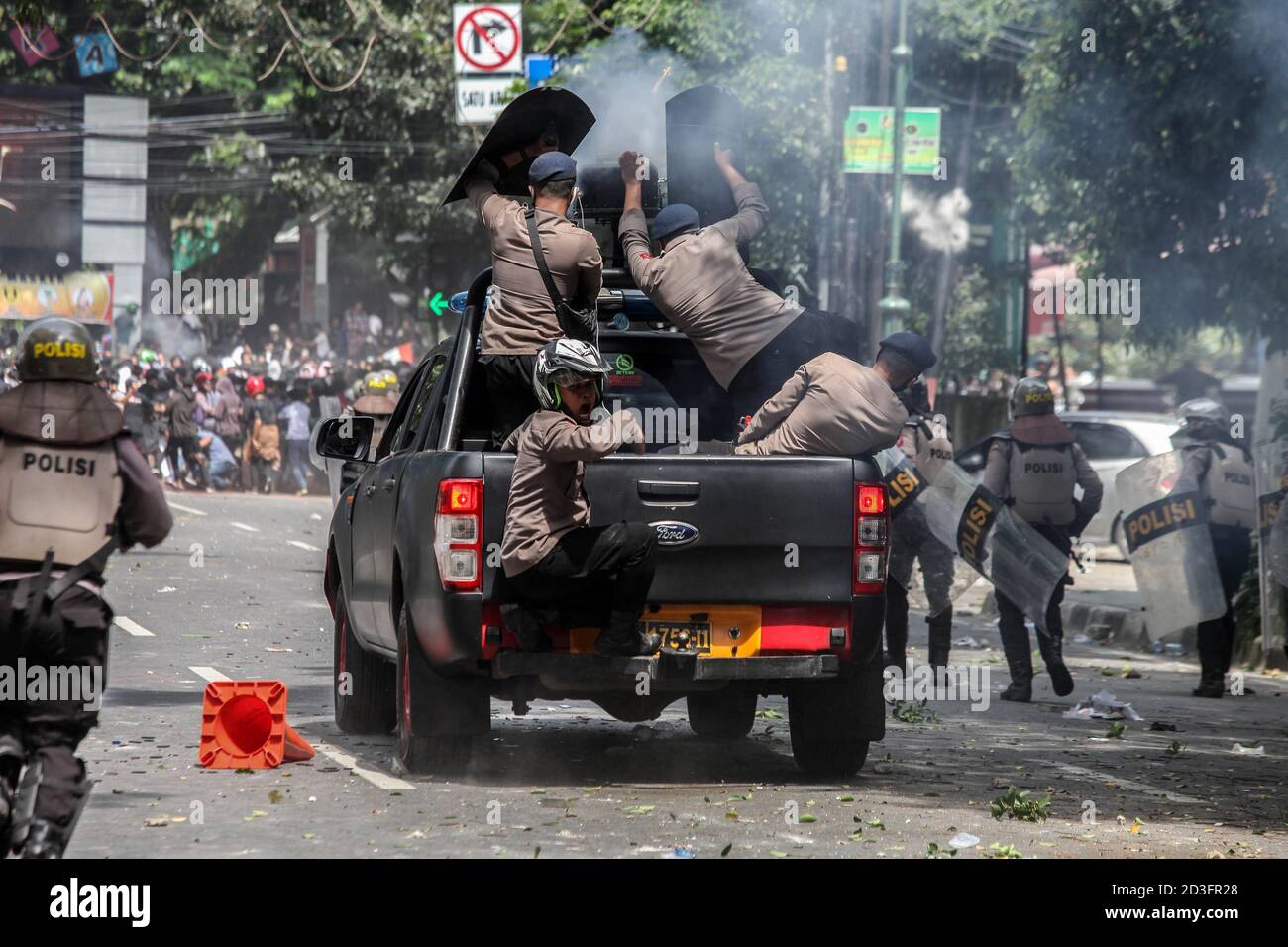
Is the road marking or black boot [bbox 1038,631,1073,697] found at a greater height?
black boot [bbox 1038,631,1073,697]

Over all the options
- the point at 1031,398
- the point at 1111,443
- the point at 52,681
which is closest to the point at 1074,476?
the point at 1031,398

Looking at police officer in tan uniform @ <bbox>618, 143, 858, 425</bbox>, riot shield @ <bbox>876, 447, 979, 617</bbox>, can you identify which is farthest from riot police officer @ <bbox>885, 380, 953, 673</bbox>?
police officer in tan uniform @ <bbox>618, 143, 858, 425</bbox>

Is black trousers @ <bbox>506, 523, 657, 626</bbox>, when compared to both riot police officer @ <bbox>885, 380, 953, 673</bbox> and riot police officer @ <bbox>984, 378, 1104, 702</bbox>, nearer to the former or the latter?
riot police officer @ <bbox>984, 378, 1104, 702</bbox>

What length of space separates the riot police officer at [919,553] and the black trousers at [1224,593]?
1589 mm

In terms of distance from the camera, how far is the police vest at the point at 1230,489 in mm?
13102

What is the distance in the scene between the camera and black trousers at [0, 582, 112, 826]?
5918mm

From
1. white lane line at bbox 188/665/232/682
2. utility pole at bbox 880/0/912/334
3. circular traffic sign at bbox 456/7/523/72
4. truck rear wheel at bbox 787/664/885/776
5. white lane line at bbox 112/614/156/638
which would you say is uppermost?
circular traffic sign at bbox 456/7/523/72

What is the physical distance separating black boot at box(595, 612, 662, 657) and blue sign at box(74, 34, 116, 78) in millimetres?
40765

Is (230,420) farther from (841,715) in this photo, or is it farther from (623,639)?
(623,639)

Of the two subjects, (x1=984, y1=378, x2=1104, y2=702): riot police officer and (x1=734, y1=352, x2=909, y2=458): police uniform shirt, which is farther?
(x1=984, y1=378, x2=1104, y2=702): riot police officer

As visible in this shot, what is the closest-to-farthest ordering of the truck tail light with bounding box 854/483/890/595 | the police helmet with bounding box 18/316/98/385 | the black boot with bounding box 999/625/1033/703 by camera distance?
the police helmet with bounding box 18/316/98/385 < the truck tail light with bounding box 854/483/890/595 < the black boot with bounding box 999/625/1033/703
